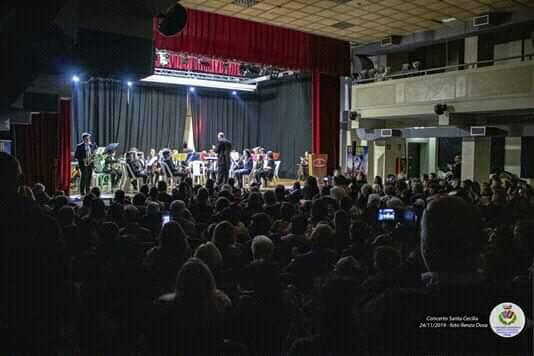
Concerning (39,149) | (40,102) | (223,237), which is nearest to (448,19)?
(40,102)

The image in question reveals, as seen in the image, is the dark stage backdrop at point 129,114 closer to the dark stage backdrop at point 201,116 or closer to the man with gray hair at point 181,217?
the dark stage backdrop at point 201,116

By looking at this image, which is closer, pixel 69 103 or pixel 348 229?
pixel 348 229

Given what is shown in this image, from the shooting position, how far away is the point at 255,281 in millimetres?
2883

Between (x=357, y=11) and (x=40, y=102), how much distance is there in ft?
25.0

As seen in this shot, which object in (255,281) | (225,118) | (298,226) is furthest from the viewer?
(225,118)

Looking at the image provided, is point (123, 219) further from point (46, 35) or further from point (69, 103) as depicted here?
point (69, 103)

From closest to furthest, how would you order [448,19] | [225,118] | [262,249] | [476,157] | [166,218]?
[262,249]
[166,218]
[448,19]
[476,157]
[225,118]

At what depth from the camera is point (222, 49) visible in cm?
1159

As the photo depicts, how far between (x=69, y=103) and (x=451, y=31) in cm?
1011

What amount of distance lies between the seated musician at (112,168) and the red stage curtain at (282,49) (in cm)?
363

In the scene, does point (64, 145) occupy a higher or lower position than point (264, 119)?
lower

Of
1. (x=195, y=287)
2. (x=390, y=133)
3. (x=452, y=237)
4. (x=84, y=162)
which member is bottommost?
(x=195, y=287)

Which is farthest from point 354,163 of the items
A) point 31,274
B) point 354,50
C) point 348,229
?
point 31,274

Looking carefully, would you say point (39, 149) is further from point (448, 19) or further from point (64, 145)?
point (448, 19)
